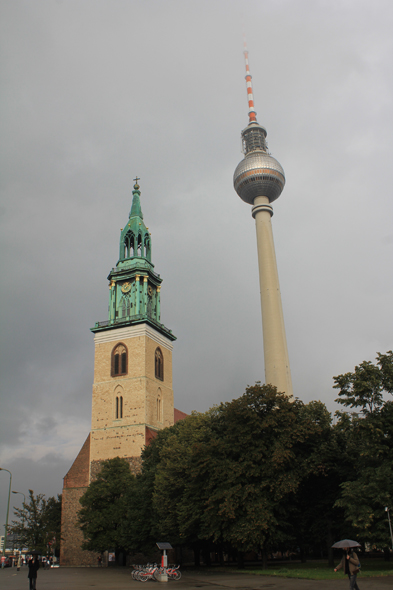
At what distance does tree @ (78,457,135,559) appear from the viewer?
4188 centimetres

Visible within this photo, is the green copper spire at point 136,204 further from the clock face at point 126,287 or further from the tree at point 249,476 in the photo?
the tree at point 249,476

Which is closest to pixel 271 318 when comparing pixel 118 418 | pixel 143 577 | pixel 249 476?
pixel 118 418

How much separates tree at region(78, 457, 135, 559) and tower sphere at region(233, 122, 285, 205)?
4813 centimetres

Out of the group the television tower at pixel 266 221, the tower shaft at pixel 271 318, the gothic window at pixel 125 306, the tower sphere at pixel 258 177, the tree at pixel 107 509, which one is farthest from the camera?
the tower sphere at pixel 258 177

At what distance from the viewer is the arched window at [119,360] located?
57906 millimetres

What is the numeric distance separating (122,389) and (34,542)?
18.1 meters

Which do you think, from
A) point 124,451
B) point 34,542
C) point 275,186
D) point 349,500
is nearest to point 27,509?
point 34,542

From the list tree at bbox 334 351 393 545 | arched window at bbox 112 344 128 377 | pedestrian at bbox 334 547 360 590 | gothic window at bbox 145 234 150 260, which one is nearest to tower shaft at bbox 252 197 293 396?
gothic window at bbox 145 234 150 260

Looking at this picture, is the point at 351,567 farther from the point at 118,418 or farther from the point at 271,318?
the point at 271,318

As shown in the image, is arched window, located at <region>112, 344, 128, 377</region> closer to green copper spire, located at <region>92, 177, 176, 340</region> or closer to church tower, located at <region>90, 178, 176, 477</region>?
church tower, located at <region>90, 178, 176, 477</region>

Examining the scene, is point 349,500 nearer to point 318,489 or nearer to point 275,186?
point 318,489

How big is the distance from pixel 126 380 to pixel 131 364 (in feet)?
6.54

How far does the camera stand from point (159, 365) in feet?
200

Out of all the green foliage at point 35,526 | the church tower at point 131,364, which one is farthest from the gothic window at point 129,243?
the green foliage at point 35,526
